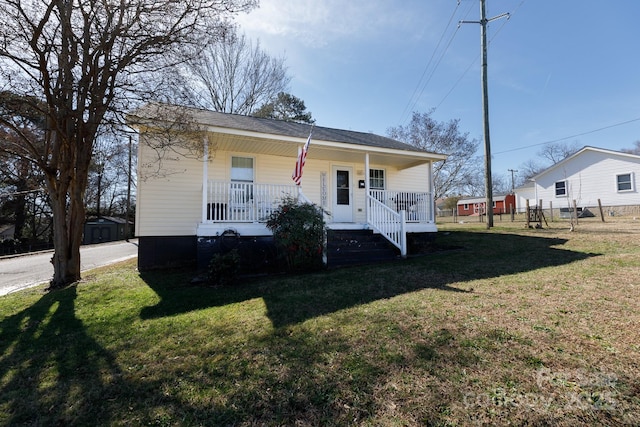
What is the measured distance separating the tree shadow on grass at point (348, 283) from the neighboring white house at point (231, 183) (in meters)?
1.29

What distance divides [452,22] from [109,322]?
1600 cm

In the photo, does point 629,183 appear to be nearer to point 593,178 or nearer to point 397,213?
point 593,178

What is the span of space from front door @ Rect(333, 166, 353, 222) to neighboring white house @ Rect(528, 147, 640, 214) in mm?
14977

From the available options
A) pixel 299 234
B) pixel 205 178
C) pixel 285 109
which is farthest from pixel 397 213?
pixel 285 109

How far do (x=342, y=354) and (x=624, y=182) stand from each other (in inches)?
951

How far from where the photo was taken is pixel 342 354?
2.85 metres

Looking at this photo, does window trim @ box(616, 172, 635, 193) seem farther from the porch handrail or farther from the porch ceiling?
the porch handrail

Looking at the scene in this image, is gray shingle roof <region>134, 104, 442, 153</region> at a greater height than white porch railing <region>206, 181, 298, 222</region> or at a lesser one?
greater

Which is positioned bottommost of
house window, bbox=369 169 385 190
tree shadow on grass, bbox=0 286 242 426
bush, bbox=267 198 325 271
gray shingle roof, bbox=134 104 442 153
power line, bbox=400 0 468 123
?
tree shadow on grass, bbox=0 286 242 426

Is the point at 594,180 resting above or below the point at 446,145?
below

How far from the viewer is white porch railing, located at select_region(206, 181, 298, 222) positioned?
7.68 meters

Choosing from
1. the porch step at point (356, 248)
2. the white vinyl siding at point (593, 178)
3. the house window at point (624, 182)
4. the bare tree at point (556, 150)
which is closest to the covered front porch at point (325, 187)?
the porch step at point (356, 248)

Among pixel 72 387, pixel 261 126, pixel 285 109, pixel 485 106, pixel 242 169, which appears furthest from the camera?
pixel 285 109

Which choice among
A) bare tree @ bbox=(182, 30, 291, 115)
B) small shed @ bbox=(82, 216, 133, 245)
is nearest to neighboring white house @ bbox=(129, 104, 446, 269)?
bare tree @ bbox=(182, 30, 291, 115)
